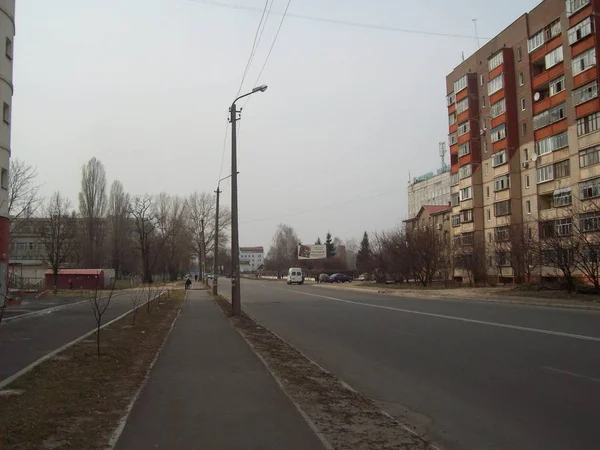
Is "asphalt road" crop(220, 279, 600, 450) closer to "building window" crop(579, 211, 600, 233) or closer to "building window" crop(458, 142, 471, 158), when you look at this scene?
"building window" crop(579, 211, 600, 233)

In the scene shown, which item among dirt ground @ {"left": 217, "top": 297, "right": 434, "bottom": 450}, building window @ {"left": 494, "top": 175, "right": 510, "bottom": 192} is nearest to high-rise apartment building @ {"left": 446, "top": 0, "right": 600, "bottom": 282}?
building window @ {"left": 494, "top": 175, "right": 510, "bottom": 192}

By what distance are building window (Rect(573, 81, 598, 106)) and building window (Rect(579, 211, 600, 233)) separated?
1613cm

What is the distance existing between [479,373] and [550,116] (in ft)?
143

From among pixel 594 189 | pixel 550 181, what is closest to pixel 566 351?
pixel 594 189

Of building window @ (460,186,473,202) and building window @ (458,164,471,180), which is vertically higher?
building window @ (458,164,471,180)

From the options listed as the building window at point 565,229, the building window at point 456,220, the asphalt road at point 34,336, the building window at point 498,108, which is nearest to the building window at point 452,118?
the building window at point 498,108

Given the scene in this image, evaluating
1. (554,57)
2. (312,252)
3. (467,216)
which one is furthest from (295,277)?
(554,57)

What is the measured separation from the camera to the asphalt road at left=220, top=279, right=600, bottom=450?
579 cm

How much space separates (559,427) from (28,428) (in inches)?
222

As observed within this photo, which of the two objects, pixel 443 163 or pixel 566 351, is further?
pixel 443 163

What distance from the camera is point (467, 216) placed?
2383 inches

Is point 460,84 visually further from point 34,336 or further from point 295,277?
point 34,336

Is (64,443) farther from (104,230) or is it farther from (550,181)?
(104,230)

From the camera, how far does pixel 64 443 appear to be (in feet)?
16.0
